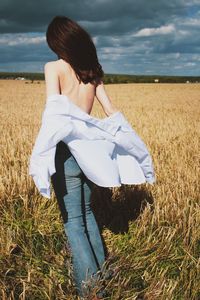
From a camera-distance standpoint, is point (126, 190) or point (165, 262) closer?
point (165, 262)

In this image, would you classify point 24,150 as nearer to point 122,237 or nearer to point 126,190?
point 126,190

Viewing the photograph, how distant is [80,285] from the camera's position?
2.98 metres

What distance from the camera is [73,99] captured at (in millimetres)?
3031

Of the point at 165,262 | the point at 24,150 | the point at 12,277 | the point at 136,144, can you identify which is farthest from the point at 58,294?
the point at 24,150

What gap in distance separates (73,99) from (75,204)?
723 millimetres

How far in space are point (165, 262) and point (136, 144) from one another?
974 millimetres

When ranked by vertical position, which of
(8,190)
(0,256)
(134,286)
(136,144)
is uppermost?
(136,144)

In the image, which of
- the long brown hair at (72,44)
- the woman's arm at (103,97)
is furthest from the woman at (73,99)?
the woman's arm at (103,97)

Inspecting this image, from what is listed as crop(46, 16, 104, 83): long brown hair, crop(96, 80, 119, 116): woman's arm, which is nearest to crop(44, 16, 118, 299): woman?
crop(46, 16, 104, 83): long brown hair

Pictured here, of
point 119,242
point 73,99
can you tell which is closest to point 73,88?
point 73,99

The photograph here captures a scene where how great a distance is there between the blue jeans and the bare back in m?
0.35

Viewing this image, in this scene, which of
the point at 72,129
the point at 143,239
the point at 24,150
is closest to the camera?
the point at 72,129

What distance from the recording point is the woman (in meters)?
2.90

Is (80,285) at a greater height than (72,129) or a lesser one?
lesser
